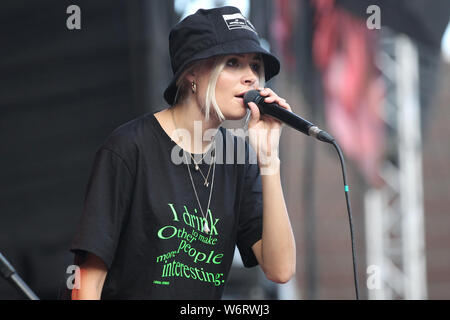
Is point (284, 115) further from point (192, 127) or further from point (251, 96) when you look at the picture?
point (192, 127)

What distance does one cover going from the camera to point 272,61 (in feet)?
5.78

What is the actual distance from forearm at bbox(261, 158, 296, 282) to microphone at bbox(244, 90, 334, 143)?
14 centimetres

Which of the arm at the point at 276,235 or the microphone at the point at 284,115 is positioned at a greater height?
the microphone at the point at 284,115

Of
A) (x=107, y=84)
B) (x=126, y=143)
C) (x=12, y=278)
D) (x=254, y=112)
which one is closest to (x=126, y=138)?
(x=126, y=143)

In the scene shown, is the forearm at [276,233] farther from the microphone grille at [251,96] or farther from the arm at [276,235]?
the microphone grille at [251,96]

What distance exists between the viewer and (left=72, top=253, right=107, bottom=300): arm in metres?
1.53

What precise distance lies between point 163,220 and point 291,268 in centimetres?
39

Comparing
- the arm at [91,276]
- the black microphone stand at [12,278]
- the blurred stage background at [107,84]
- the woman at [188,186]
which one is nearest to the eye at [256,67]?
the woman at [188,186]

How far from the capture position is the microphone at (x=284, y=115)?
153 cm

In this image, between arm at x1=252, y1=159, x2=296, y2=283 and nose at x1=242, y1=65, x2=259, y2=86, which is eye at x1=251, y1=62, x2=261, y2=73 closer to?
nose at x1=242, y1=65, x2=259, y2=86

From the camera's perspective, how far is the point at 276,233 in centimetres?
174

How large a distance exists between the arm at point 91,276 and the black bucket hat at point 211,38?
511 mm

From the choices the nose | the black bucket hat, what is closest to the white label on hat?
the black bucket hat
